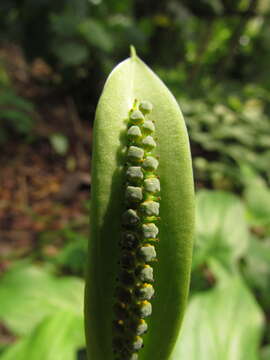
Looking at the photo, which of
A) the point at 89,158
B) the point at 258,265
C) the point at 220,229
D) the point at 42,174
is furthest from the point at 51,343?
the point at 89,158

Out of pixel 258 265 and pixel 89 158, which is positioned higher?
pixel 89 158

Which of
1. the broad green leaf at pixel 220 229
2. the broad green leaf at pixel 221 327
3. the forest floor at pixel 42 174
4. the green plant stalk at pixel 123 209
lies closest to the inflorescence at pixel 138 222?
the green plant stalk at pixel 123 209

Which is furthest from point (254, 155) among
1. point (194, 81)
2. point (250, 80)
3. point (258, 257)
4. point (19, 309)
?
point (250, 80)

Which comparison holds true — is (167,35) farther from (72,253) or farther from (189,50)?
(72,253)

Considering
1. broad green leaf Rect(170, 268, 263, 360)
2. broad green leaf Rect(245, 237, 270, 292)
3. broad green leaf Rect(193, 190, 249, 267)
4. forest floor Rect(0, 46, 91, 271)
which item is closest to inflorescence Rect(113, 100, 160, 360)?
broad green leaf Rect(170, 268, 263, 360)

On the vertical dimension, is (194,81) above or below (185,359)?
above

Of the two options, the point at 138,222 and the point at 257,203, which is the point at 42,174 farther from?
the point at 138,222

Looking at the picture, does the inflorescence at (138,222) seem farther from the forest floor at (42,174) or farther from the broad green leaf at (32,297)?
the forest floor at (42,174)
